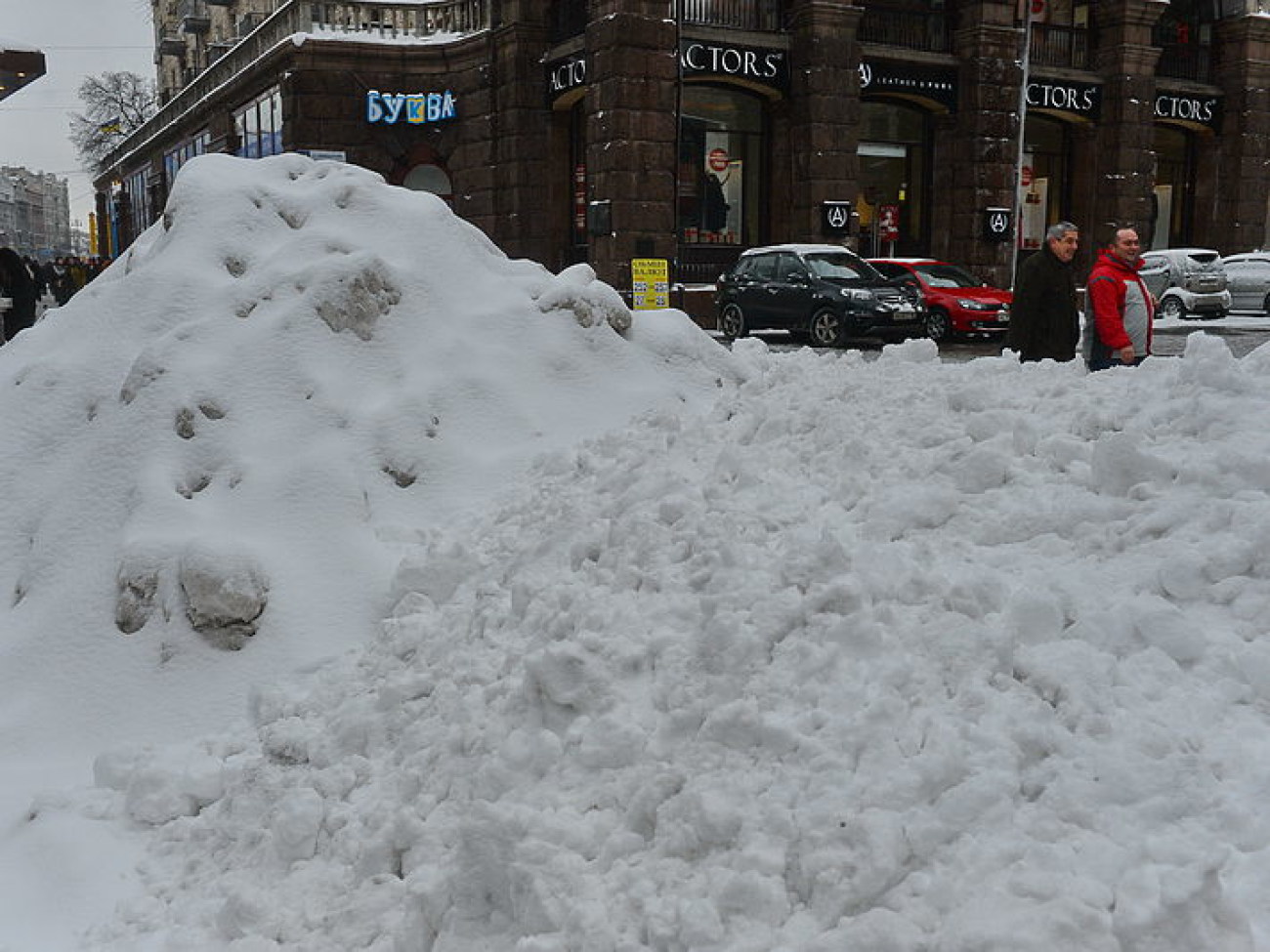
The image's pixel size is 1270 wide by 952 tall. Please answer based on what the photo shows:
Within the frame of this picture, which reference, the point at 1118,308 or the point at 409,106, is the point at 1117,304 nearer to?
the point at 1118,308

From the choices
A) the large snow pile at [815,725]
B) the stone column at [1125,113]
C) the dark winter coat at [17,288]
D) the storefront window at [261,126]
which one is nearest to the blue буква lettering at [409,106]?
the storefront window at [261,126]

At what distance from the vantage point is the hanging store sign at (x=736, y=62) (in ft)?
77.5

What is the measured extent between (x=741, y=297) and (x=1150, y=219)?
1594cm

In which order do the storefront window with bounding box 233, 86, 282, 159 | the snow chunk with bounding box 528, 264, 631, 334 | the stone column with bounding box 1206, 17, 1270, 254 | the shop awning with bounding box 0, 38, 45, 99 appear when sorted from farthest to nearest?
the stone column with bounding box 1206, 17, 1270, 254, the storefront window with bounding box 233, 86, 282, 159, the shop awning with bounding box 0, 38, 45, 99, the snow chunk with bounding box 528, 264, 631, 334

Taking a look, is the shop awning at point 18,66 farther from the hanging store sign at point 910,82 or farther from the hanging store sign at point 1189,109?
the hanging store sign at point 1189,109

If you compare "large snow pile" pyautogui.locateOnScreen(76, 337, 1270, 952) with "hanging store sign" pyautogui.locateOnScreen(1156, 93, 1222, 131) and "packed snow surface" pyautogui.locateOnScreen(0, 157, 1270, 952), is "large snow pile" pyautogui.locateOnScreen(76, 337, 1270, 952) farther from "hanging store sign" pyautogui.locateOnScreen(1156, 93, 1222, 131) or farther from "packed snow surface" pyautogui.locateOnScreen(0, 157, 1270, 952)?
"hanging store sign" pyautogui.locateOnScreen(1156, 93, 1222, 131)

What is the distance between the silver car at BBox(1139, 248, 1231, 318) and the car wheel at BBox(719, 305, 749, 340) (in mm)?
10465

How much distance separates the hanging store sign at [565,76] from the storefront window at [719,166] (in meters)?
2.50

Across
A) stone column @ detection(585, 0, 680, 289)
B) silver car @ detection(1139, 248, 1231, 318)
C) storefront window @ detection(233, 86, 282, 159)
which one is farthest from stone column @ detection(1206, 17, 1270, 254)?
storefront window @ detection(233, 86, 282, 159)

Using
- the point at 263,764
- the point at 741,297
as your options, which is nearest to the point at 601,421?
the point at 263,764

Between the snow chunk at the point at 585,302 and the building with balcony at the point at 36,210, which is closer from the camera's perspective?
the snow chunk at the point at 585,302

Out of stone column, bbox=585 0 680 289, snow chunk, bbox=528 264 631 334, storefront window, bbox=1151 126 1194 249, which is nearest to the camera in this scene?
snow chunk, bbox=528 264 631 334

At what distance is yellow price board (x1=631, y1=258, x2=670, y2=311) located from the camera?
696 inches

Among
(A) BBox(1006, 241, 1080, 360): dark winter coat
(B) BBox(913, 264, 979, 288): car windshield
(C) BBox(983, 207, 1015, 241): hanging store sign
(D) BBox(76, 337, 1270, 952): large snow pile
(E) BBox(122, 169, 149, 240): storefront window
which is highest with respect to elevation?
(E) BBox(122, 169, 149, 240): storefront window
